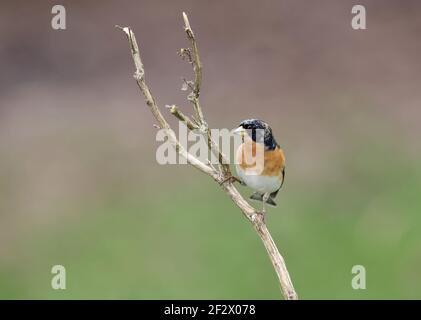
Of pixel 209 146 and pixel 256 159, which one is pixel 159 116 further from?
pixel 256 159

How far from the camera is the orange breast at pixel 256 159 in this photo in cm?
325

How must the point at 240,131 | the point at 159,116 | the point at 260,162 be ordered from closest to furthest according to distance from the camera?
the point at 159,116, the point at 240,131, the point at 260,162

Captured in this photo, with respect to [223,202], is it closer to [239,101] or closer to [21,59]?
[239,101]

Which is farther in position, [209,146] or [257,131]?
[257,131]

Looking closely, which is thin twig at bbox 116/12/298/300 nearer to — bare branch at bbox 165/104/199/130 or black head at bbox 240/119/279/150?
bare branch at bbox 165/104/199/130

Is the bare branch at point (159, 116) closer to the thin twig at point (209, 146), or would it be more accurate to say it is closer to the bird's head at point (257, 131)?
the thin twig at point (209, 146)

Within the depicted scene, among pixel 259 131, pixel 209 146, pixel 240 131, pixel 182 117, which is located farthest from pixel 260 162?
pixel 182 117

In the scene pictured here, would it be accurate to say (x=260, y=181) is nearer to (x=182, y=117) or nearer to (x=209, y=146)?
(x=209, y=146)

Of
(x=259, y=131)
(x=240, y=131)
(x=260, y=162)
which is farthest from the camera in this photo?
(x=260, y=162)

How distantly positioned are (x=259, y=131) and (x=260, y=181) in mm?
267

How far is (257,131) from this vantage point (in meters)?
3.11

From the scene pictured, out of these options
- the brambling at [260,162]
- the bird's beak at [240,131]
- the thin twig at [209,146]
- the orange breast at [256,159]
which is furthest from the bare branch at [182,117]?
the orange breast at [256,159]

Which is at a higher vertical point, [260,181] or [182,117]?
[182,117]
